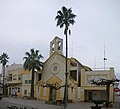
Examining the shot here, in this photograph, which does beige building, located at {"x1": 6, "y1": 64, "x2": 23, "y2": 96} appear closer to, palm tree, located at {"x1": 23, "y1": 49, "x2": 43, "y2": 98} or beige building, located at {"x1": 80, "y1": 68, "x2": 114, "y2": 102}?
palm tree, located at {"x1": 23, "y1": 49, "x2": 43, "y2": 98}

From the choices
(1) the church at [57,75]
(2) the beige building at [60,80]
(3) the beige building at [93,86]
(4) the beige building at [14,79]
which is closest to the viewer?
(3) the beige building at [93,86]

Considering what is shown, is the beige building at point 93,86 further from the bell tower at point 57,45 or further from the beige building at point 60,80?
the bell tower at point 57,45

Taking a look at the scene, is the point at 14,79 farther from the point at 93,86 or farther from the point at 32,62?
the point at 93,86

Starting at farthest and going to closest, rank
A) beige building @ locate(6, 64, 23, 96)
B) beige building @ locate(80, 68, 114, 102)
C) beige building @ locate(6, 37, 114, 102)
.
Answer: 1. beige building @ locate(6, 64, 23, 96)
2. beige building @ locate(6, 37, 114, 102)
3. beige building @ locate(80, 68, 114, 102)

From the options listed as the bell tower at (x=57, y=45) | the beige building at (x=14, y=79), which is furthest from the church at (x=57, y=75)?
the beige building at (x=14, y=79)

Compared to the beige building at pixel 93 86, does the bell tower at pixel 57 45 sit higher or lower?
higher

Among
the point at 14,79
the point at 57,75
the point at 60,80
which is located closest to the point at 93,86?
the point at 60,80

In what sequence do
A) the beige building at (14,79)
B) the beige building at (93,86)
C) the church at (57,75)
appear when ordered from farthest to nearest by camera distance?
the beige building at (14,79), the church at (57,75), the beige building at (93,86)

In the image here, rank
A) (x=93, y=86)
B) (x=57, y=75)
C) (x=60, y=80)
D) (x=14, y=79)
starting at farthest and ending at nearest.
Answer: (x=14, y=79), (x=57, y=75), (x=60, y=80), (x=93, y=86)

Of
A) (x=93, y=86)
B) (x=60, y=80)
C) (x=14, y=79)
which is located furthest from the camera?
(x=14, y=79)

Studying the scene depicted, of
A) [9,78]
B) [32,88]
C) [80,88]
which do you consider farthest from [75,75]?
[9,78]

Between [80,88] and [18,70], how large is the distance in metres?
25.5

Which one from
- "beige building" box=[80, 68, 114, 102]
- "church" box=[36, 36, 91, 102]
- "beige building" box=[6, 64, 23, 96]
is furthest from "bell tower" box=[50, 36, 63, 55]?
"beige building" box=[6, 64, 23, 96]

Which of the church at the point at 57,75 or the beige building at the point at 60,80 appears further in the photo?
the church at the point at 57,75
